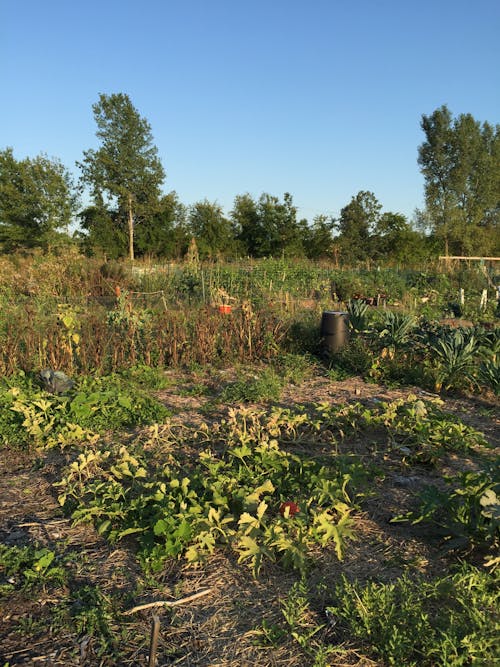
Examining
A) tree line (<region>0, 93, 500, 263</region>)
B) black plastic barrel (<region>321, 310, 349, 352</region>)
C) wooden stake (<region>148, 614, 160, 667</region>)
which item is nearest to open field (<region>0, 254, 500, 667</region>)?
wooden stake (<region>148, 614, 160, 667</region>)

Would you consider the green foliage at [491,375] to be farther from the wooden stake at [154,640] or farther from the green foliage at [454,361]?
the wooden stake at [154,640]

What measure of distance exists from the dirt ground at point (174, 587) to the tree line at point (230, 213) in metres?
16.7

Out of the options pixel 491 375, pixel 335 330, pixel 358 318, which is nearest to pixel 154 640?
pixel 491 375

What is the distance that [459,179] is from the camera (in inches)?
1324

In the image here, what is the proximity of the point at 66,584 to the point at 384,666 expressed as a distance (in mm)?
1272

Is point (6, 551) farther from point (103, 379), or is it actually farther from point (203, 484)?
point (103, 379)

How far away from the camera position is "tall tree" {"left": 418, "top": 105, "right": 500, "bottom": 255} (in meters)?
33.1

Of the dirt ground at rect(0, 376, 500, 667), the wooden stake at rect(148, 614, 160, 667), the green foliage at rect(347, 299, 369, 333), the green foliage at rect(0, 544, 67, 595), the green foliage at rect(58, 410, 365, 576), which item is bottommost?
the dirt ground at rect(0, 376, 500, 667)

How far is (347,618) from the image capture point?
1764mm

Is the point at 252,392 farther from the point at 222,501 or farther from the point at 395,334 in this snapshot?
the point at 222,501

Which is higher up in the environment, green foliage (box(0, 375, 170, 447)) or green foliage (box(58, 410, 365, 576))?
green foliage (box(0, 375, 170, 447))

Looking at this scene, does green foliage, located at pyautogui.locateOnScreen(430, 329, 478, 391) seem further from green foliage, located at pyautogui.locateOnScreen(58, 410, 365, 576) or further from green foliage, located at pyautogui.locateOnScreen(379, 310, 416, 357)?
green foliage, located at pyautogui.locateOnScreen(58, 410, 365, 576)

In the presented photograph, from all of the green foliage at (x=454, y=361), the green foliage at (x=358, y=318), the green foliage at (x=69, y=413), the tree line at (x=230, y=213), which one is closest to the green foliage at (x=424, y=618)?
the green foliage at (x=69, y=413)

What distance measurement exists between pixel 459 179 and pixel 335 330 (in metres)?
32.6
